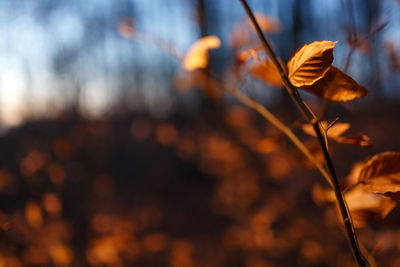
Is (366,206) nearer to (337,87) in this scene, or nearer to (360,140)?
(360,140)

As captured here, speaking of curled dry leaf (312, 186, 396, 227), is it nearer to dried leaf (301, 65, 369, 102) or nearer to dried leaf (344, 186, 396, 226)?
dried leaf (344, 186, 396, 226)

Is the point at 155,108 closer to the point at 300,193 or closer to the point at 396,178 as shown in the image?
the point at 300,193

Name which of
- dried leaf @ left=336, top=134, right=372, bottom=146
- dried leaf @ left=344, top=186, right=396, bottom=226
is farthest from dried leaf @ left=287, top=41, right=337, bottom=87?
dried leaf @ left=344, top=186, right=396, bottom=226

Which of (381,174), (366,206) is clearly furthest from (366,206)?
(381,174)

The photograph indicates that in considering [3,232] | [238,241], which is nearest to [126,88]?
[238,241]

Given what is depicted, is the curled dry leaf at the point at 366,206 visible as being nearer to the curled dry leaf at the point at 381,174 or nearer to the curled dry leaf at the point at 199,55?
the curled dry leaf at the point at 381,174
